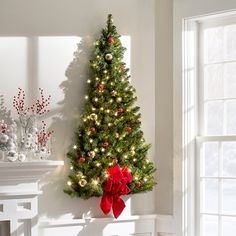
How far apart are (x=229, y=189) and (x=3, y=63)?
84.0 inches

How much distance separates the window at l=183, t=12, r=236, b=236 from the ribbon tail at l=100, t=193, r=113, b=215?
0.69 m

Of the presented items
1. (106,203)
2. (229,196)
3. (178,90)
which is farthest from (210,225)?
(178,90)

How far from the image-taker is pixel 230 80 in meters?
5.41

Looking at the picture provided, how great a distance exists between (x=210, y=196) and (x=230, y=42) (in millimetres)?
1321

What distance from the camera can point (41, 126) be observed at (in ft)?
17.2

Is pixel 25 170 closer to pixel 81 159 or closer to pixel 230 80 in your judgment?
pixel 81 159

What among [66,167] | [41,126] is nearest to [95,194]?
[66,167]

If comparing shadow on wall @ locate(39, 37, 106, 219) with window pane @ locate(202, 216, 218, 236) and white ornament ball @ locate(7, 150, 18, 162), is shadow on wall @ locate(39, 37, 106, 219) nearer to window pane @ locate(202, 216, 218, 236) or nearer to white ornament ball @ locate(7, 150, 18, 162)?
white ornament ball @ locate(7, 150, 18, 162)

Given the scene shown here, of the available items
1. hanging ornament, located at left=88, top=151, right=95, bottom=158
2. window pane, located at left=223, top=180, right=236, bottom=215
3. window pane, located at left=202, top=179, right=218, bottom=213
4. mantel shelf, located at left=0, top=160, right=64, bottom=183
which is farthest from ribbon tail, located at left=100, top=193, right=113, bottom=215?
window pane, located at left=223, top=180, right=236, bottom=215

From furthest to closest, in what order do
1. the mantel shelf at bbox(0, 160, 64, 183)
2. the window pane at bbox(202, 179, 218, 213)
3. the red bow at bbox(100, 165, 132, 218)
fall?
the window pane at bbox(202, 179, 218, 213)
the red bow at bbox(100, 165, 132, 218)
the mantel shelf at bbox(0, 160, 64, 183)

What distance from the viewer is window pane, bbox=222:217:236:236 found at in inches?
210

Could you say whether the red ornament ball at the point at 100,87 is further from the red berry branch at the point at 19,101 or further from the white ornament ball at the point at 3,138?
the white ornament ball at the point at 3,138

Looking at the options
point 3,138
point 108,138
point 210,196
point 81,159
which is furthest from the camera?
point 210,196

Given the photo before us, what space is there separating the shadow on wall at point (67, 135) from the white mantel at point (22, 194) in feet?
0.50
